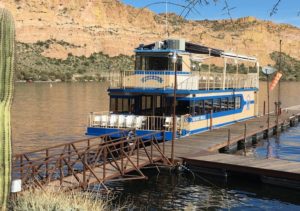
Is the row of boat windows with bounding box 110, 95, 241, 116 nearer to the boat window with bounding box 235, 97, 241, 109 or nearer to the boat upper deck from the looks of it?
the boat upper deck

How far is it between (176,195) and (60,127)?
78.2 feet

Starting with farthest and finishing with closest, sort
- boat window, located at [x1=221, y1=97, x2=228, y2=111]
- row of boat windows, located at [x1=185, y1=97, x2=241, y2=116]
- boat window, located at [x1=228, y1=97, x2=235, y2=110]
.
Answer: boat window, located at [x1=228, y1=97, x2=235, y2=110]
boat window, located at [x1=221, y1=97, x2=228, y2=111]
row of boat windows, located at [x1=185, y1=97, x2=241, y2=116]

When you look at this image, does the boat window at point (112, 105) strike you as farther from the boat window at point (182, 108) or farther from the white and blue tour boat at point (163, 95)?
the boat window at point (182, 108)

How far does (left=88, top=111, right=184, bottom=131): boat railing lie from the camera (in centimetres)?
2298

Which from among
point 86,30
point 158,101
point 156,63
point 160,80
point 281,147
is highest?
point 86,30

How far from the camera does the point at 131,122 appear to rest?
23.0 metres

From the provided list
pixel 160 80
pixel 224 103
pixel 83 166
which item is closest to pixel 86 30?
pixel 224 103

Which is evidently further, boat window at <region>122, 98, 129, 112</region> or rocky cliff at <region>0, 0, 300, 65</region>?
rocky cliff at <region>0, 0, 300, 65</region>

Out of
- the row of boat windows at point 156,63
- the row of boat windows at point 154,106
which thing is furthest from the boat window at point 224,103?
the row of boat windows at point 156,63

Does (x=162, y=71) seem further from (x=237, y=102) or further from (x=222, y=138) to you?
(x=237, y=102)

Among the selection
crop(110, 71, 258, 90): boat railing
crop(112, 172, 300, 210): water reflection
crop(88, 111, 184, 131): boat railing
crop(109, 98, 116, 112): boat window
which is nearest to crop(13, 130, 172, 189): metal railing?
crop(112, 172, 300, 210): water reflection

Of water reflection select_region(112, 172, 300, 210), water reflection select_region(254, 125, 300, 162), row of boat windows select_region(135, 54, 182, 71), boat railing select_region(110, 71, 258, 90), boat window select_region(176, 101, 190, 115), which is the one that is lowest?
water reflection select_region(112, 172, 300, 210)

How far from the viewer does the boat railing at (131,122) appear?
23.0 m

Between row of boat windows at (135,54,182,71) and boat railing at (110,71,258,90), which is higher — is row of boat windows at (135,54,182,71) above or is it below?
above
